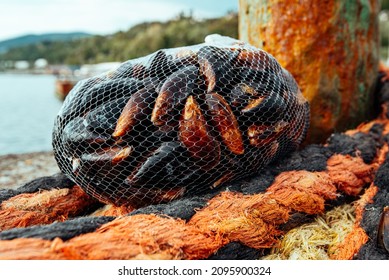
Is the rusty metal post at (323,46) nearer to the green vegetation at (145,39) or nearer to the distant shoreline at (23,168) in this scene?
the distant shoreline at (23,168)

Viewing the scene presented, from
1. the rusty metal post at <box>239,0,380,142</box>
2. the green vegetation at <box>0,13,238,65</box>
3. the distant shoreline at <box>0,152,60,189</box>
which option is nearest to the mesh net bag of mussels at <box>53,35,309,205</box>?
the rusty metal post at <box>239,0,380,142</box>

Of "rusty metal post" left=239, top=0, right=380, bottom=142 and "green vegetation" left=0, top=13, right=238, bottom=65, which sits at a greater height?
"rusty metal post" left=239, top=0, right=380, bottom=142

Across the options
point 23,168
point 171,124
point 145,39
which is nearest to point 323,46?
point 171,124

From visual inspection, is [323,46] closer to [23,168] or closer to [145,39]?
[23,168]

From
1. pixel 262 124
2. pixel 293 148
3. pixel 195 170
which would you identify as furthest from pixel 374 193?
pixel 195 170

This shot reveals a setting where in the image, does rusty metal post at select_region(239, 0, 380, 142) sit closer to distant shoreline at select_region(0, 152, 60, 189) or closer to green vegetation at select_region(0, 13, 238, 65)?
distant shoreline at select_region(0, 152, 60, 189)

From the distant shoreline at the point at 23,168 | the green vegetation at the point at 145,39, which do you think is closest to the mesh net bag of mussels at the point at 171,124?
the distant shoreline at the point at 23,168
